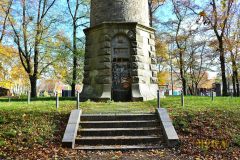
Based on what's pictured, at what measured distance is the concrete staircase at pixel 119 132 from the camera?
29.9 ft

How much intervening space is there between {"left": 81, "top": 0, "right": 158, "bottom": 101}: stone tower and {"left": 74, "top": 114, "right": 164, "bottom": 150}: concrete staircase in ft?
18.1

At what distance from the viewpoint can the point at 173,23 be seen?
38469mm

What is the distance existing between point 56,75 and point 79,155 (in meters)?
27.0

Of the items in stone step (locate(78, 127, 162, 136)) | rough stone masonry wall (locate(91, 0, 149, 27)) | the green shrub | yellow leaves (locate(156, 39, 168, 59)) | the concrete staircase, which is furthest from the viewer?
yellow leaves (locate(156, 39, 168, 59))

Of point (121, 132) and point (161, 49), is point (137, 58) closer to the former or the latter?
point (121, 132)

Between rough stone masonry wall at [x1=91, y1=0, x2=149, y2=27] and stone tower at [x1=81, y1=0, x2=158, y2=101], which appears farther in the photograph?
rough stone masonry wall at [x1=91, y1=0, x2=149, y2=27]

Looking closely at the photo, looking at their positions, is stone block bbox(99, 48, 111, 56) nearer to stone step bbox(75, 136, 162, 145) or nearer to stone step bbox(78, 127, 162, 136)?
stone step bbox(78, 127, 162, 136)

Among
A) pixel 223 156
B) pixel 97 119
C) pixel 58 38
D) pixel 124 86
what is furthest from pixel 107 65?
pixel 58 38

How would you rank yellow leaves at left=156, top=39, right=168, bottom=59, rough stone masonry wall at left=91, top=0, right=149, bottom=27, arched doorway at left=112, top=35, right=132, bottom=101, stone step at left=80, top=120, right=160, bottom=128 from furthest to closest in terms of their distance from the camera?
yellow leaves at left=156, top=39, right=168, bottom=59, rough stone masonry wall at left=91, top=0, right=149, bottom=27, arched doorway at left=112, top=35, right=132, bottom=101, stone step at left=80, top=120, right=160, bottom=128

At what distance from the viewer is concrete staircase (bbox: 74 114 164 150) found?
9125 millimetres

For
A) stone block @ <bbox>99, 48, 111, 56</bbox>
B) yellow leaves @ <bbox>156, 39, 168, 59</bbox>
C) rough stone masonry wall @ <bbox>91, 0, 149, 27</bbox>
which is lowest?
stone block @ <bbox>99, 48, 111, 56</bbox>

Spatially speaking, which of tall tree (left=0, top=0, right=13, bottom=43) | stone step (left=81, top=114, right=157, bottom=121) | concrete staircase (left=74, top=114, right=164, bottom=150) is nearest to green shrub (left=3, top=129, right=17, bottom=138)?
concrete staircase (left=74, top=114, right=164, bottom=150)

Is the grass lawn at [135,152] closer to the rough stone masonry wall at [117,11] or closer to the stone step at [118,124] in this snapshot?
the stone step at [118,124]

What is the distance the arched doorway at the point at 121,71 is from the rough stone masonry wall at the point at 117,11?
52.3 inches
